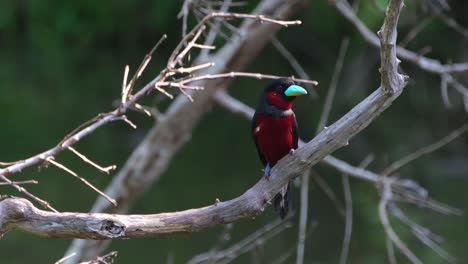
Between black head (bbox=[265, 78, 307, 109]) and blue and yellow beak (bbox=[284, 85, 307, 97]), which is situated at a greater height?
black head (bbox=[265, 78, 307, 109])

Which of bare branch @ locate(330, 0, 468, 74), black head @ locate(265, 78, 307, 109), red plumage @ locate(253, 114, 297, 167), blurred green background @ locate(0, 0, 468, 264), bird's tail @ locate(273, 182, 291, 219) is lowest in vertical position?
bird's tail @ locate(273, 182, 291, 219)

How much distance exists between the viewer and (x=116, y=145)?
38.8 ft

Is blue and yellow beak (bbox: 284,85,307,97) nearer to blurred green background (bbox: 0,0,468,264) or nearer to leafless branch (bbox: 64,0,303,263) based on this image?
leafless branch (bbox: 64,0,303,263)

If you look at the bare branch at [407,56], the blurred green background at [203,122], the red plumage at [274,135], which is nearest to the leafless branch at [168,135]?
the bare branch at [407,56]

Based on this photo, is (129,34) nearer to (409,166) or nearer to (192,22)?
(192,22)

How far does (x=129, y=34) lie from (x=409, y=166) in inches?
246

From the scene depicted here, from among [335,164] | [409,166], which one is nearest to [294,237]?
[409,166]

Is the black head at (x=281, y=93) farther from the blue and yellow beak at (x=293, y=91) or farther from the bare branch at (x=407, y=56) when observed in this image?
the bare branch at (x=407, y=56)

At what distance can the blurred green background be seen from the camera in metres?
8.70

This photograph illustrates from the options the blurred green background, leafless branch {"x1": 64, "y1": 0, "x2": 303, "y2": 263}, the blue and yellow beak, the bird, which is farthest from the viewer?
the blurred green background

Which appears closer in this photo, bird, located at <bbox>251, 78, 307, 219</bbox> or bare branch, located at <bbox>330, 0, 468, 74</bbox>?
bird, located at <bbox>251, 78, 307, 219</bbox>

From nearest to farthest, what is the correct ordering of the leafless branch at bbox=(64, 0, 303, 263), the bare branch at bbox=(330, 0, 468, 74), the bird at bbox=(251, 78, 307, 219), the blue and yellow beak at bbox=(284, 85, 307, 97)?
the blue and yellow beak at bbox=(284, 85, 307, 97), the bird at bbox=(251, 78, 307, 219), the bare branch at bbox=(330, 0, 468, 74), the leafless branch at bbox=(64, 0, 303, 263)

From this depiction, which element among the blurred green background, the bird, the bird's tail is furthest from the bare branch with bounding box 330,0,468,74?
the bird's tail

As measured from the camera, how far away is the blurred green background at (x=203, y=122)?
8695 mm
